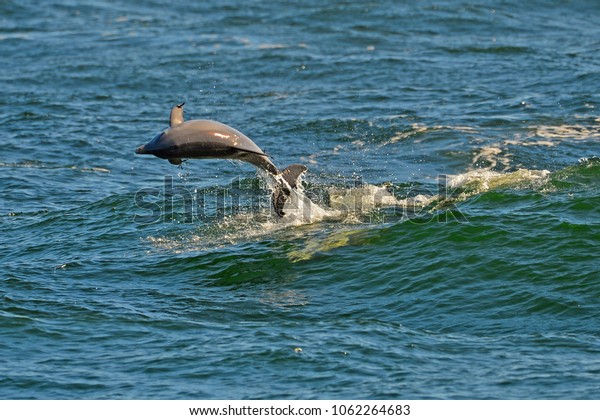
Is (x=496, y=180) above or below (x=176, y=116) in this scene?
below

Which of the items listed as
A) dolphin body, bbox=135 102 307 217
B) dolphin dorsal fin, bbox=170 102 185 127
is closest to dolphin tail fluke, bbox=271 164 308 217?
dolphin body, bbox=135 102 307 217

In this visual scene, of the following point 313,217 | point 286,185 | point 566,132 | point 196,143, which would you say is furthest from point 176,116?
point 566,132

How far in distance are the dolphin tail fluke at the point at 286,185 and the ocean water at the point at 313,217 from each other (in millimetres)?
374

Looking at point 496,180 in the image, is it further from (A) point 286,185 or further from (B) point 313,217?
(A) point 286,185

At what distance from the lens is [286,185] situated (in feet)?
48.0

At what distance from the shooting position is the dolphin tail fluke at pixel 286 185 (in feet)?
47.9

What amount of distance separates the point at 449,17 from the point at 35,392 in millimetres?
21038

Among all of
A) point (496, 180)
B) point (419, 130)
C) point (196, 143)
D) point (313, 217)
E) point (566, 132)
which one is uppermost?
point (196, 143)

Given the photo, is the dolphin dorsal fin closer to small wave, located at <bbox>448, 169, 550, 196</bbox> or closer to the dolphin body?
the dolphin body

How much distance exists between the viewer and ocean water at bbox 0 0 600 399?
10.8 m

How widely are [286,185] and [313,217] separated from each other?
3.26ft

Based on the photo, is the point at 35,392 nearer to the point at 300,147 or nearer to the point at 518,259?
the point at 518,259

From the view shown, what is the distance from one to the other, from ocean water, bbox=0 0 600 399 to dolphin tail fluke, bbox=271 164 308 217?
37 cm

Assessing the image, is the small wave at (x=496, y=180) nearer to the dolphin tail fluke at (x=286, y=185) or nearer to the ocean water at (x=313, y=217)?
the ocean water at (x=313, y=217)
